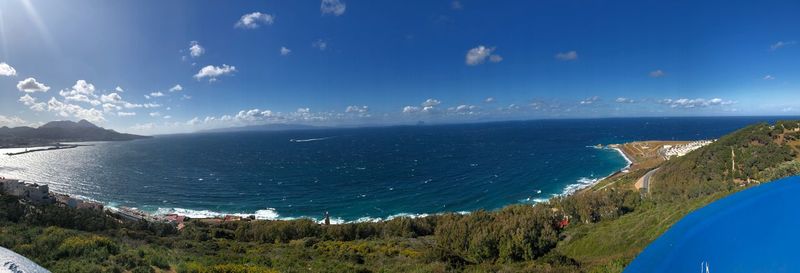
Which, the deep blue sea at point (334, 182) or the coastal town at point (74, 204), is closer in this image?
the coastal town at point (74, 204)

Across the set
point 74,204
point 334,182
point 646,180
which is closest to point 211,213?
point 74,204

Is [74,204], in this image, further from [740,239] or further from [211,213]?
[740,239]

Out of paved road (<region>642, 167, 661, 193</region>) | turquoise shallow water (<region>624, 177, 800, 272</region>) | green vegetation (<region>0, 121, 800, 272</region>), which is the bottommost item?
paved road (<region>642, 167, 661, 193</region>)

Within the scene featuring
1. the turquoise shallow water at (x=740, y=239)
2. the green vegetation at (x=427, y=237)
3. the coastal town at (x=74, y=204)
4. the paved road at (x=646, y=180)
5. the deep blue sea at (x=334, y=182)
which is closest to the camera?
the turquoise shallow water at (x=740, y=239)

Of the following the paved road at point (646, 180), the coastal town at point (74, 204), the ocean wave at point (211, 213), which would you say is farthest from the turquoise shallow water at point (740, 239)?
the paved road at point (646, 180)

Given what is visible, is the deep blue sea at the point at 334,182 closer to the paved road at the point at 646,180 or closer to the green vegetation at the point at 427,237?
the paved road at the point at 646,180

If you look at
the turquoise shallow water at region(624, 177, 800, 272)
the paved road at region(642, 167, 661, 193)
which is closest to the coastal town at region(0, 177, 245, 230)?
the turquoise shallow water at region(624, 177, 800, 272)

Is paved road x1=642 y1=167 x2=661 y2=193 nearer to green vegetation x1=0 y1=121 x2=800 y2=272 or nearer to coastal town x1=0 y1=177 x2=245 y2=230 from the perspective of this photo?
green vegetation x1=0 y1=121 x2=800 y2=272
